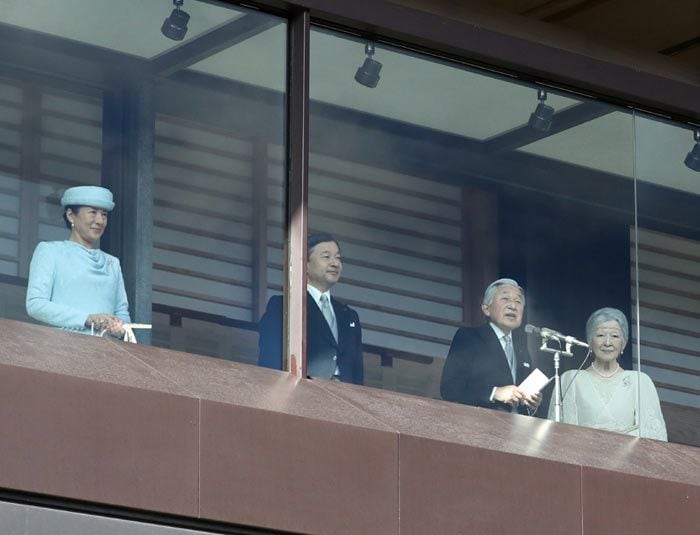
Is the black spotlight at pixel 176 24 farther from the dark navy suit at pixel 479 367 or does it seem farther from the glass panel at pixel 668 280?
the glass panel at pixel 668 280

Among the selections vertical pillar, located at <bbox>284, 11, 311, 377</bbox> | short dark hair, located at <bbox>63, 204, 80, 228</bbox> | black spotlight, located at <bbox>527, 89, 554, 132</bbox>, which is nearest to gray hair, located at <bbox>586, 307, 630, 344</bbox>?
black spotlight, located at <bbox>527, 89, 554, 132</bbox>

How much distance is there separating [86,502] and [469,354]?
2297mm

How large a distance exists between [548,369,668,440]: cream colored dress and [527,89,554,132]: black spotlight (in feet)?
3.89

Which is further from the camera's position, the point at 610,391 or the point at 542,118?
the point at 542,118

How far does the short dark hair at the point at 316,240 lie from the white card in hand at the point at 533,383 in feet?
3.60

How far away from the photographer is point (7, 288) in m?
8.22

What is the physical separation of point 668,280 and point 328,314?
198 centimetres

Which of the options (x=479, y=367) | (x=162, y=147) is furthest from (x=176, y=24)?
(x=479, y=367)

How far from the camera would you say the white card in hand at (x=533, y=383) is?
9445mm

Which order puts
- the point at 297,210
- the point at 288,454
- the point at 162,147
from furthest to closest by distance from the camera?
the point at 297,210 → the point at 162,147 → the point at 288,454

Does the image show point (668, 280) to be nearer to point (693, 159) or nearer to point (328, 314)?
point (693, 159)

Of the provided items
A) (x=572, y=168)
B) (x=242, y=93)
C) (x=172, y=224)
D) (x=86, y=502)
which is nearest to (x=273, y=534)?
(x=86, y=502)

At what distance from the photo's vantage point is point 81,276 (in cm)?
845

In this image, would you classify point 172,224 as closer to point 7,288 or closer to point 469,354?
point 7,288
